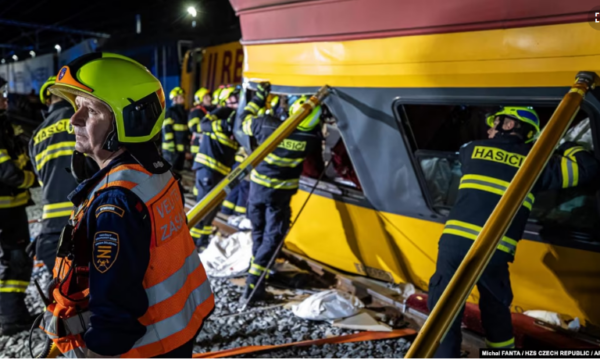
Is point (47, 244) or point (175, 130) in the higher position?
point (175, 130)

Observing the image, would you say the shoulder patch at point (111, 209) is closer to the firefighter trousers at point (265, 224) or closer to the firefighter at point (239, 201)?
the firefighter trousers at point (265, 224)

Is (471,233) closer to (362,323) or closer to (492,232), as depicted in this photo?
(492,232)

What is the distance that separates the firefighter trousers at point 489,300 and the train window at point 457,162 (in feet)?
1.99

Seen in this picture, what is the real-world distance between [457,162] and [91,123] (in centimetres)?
313

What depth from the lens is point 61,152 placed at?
3.15 m

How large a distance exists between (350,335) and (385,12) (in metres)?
2.29

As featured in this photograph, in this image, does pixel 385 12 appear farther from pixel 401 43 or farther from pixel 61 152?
pixel 61 152

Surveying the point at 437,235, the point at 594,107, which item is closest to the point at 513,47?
the point at 594,107

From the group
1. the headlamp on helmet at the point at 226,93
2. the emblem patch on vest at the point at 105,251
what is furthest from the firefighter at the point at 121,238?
the headlamp on helmet at the point at 226,93

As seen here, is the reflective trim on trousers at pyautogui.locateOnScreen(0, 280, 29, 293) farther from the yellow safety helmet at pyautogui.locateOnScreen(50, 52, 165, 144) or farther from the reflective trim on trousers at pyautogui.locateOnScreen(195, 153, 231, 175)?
the yellow safety helmet at pyautogui.locateOnScreen(50, 52, 165, 144)

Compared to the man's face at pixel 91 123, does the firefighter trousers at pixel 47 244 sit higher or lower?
lower

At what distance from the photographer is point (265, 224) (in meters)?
4.64

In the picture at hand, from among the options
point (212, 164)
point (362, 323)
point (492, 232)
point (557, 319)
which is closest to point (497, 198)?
point (492, 232)

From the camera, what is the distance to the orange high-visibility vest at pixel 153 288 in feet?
5.05
